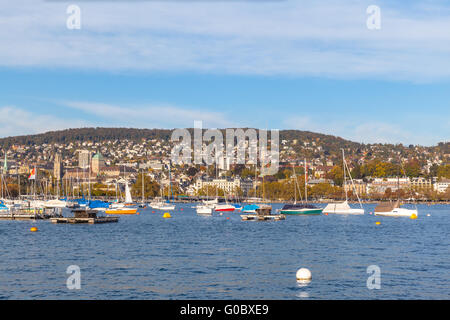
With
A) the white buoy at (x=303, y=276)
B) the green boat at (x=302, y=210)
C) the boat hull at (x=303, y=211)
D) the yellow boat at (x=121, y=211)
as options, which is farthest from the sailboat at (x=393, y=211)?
the white buoy at (x=303, y=276)

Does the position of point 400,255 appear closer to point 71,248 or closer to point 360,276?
point 360,276

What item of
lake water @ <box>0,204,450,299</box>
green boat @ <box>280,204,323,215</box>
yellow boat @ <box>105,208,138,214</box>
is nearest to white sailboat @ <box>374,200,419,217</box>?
green boat @ <box>280,204,323,215</box>

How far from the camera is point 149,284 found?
24797mm

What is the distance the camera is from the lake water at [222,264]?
76.1 feet

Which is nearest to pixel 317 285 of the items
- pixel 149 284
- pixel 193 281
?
pixel 193 281

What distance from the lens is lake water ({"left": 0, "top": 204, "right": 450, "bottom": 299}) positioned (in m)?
23.2

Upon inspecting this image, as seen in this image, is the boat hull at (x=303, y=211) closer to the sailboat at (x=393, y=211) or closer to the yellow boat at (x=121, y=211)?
the sailboat at (x=393, y=211)

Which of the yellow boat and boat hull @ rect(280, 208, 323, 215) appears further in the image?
the yellow boat

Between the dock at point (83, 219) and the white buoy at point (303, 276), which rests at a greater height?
the dock at point (83, 219)

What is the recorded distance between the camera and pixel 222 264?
101 ft

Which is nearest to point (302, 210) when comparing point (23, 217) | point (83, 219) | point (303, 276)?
point (83, 219)

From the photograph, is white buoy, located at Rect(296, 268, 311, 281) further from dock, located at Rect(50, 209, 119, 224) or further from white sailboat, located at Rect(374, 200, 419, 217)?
white sailboat, located at Rect(374, 200, 419, 217)

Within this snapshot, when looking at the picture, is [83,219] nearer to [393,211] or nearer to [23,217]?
[23,217]

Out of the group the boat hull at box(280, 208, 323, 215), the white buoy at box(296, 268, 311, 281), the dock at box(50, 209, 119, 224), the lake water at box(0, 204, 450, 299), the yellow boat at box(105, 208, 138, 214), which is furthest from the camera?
the yellow boat at box(105, 208, 138, 214)
